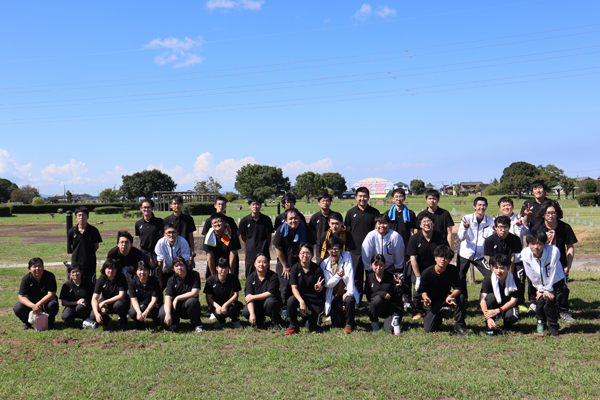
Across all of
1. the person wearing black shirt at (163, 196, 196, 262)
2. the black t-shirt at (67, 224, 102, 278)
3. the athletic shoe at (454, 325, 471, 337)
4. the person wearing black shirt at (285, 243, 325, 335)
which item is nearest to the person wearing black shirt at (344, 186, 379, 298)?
the person wearing black shirt at (285, 243, 325, 335)

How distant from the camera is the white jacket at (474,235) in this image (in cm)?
736

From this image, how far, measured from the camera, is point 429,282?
626cm

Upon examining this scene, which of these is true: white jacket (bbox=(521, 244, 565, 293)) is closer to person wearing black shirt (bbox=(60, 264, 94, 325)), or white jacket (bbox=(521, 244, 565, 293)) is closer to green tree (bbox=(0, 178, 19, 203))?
person wearing black shirt (bbox=(60, 264, 94, 325))

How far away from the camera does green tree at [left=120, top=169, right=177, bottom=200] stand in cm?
8675

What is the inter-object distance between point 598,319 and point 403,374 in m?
3.94

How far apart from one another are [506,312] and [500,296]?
0.24m

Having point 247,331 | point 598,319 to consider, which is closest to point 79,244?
point 247,331

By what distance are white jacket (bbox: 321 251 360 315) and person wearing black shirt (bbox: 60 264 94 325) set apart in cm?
380

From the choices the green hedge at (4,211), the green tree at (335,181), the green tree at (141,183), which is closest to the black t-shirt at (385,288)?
the green hedge at (4,211)

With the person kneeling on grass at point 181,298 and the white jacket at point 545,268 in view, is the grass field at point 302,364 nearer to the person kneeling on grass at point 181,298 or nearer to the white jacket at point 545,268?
the person kneeling on grass at point 181,298

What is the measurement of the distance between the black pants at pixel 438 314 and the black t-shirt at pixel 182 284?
3.52 metres

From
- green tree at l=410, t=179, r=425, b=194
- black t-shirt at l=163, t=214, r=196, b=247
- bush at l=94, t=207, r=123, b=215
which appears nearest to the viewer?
black t-shirt at l=163, t=214, r=196, b=247

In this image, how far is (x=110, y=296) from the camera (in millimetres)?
6688

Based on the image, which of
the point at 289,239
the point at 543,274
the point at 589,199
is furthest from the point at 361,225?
the point at 589,199
